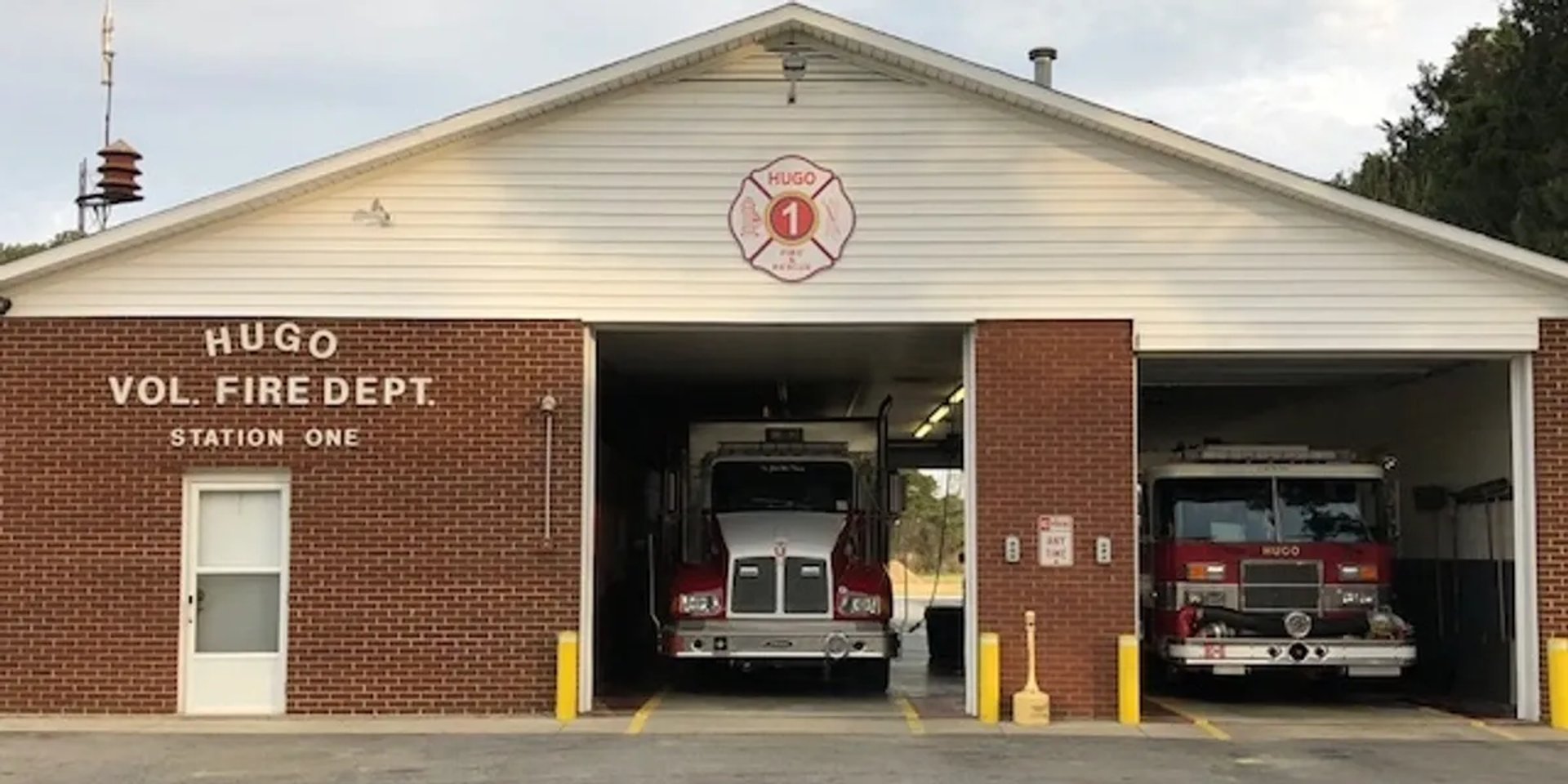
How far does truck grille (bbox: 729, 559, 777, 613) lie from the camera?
1922 cm

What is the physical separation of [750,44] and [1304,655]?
8094 millimetres

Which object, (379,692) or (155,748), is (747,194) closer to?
(379,692)

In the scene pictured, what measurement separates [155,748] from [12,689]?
2785mm

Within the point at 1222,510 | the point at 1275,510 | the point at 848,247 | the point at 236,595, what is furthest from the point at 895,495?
the point at 236,595

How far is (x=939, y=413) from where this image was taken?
29.2 m

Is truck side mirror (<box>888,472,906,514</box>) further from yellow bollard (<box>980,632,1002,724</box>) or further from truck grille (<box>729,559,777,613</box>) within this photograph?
yellow bollard (<box>980,632,1002,724</box>)

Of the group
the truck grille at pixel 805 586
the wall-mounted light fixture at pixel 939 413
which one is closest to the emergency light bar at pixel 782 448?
the truck grille at pixel 805 586

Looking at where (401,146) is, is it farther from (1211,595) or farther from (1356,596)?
Answer: (1356,596)

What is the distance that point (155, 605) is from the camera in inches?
675

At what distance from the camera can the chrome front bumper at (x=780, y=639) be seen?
1898 cm

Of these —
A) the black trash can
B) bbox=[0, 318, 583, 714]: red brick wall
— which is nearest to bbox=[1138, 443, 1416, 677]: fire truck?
the black trash can

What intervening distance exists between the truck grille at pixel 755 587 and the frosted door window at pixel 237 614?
4573mm

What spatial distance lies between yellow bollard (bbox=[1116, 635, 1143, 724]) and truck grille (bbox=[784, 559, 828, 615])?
11.0 feet

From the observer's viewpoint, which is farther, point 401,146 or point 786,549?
point 786,549
